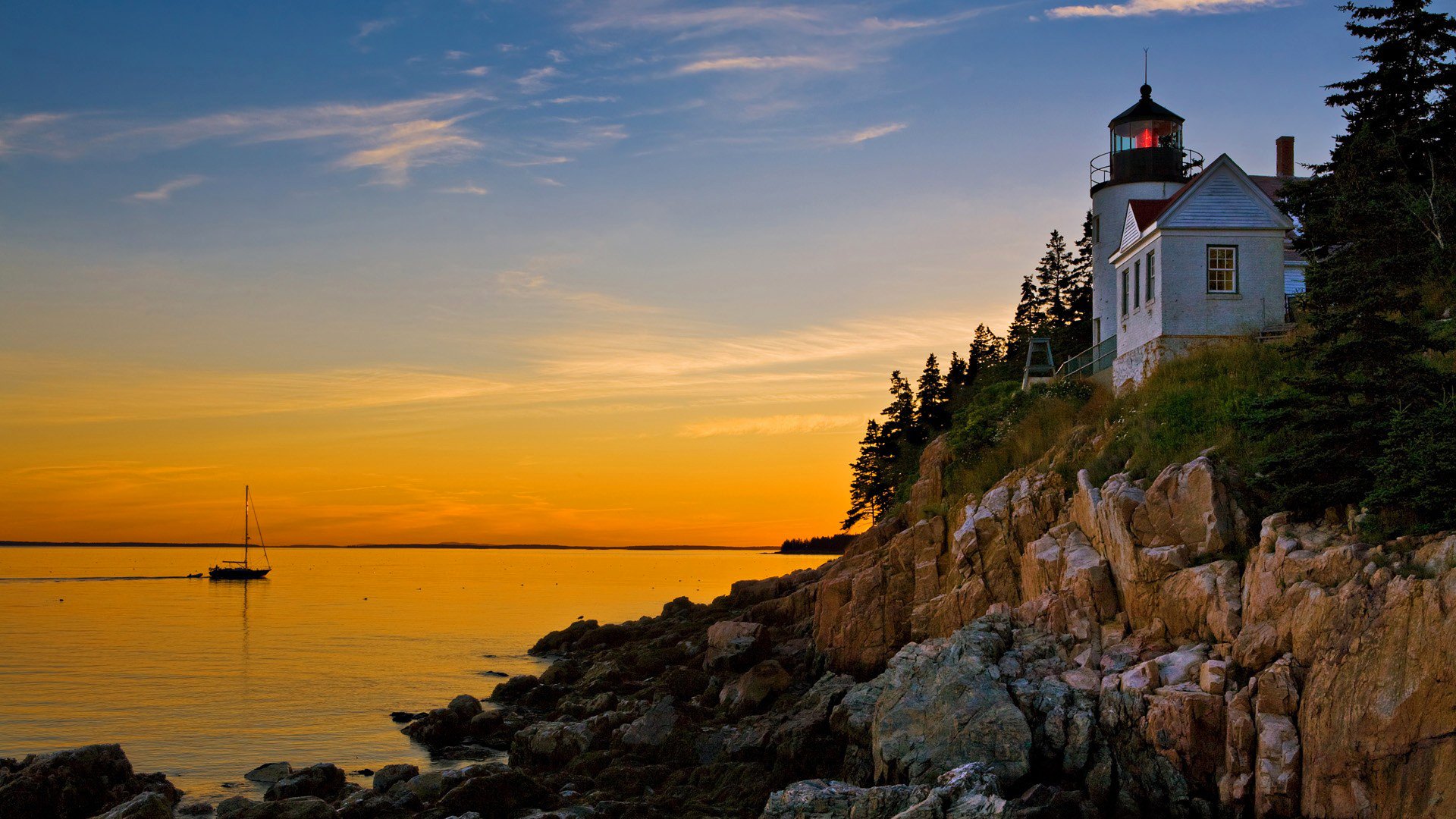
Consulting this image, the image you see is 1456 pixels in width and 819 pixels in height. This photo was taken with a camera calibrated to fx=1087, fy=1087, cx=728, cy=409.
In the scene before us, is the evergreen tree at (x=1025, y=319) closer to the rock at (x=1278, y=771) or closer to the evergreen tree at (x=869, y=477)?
the evergreen tree at (x=869, y=477)

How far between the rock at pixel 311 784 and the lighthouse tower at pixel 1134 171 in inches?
1141

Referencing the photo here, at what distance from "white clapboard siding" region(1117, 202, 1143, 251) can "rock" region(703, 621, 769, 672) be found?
54.0 ft

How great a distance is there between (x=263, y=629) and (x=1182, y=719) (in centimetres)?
5591

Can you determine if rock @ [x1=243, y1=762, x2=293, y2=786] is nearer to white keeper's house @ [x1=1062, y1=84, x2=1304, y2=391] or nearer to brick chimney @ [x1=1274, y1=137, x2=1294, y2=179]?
white keeper's house @ [x1=1062, y1=84, x2=1304, y2=391]

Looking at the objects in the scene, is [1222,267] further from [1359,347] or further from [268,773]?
[268,773]

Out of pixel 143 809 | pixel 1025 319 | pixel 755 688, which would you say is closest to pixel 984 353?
pixel 1025 319

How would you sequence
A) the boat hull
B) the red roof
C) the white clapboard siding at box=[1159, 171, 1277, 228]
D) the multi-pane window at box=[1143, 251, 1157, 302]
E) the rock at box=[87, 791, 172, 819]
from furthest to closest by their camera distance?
the boat hull, the red roof, the multi-pane window at box=[1143, 251, 1157, 302], the white clapboard siding at box=[1159, 171, 1277, 228], the rock at box=[87, 791, 172, 819]

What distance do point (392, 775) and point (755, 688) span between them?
9.08 meters

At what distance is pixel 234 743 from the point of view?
2958 cm

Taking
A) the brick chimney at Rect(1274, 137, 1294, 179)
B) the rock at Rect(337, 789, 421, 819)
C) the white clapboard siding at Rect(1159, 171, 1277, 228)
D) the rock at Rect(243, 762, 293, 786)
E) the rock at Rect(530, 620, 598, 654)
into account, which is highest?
the brick chimney at Rect(1274, 137, 1294, 179)

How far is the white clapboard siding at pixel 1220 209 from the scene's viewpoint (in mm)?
31062

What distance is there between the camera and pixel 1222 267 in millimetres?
30969

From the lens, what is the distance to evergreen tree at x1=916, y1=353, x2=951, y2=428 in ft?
213

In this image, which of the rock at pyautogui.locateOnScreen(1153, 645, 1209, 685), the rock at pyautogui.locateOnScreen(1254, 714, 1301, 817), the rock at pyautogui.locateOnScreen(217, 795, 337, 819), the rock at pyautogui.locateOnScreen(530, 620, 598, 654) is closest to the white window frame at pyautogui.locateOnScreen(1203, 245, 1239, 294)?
the rock at pyautogui.locateOnScreen(1153, 645, 1209, 685)
